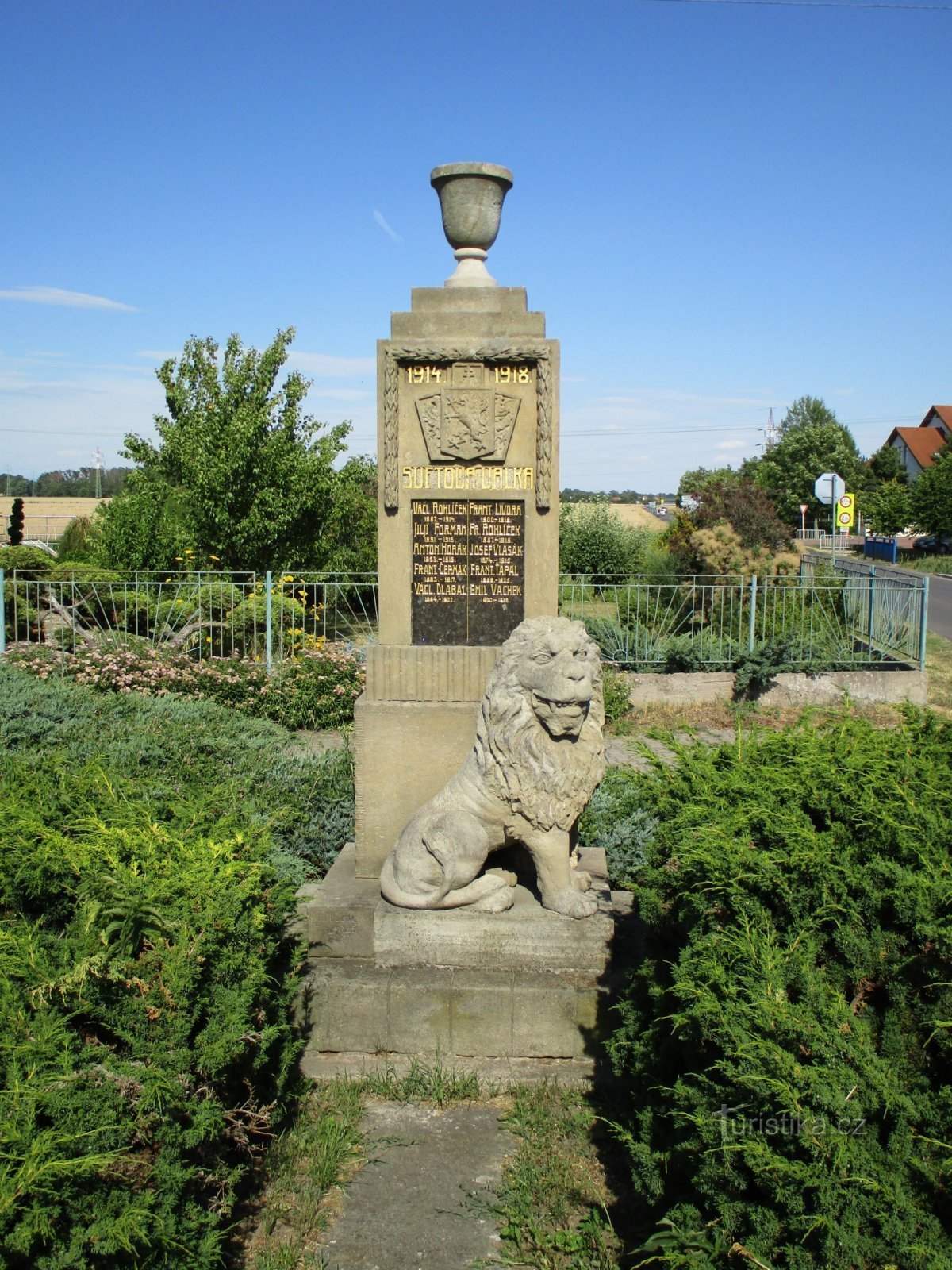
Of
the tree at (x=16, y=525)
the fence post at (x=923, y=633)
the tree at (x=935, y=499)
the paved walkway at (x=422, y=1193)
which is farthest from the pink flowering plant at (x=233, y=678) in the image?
the tree at (x=935, y=499)

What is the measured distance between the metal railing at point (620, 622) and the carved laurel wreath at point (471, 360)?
6690 millimetres

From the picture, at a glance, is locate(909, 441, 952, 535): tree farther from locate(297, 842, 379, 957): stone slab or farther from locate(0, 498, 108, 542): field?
locate(297, 842, 379, 957): stone slab

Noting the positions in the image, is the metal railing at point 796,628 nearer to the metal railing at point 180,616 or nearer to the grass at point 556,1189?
the metal railing at point 180,616

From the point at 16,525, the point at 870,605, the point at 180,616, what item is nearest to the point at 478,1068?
the point at 180,616

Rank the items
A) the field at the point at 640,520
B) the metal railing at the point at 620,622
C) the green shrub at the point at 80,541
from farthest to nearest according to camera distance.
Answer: the field at the point at 640,520 → the green shrub at the point at 80,541 → the metal railing at the point at 620,622

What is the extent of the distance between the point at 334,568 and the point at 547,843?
45.6ft

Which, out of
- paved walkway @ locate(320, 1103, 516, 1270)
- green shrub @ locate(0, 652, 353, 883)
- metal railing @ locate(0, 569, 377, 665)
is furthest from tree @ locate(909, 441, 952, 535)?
paved walkway @ locate(320, 1103, 516, 1270)

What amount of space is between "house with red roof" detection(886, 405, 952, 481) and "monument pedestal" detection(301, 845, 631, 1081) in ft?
207

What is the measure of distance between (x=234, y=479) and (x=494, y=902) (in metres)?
11.3

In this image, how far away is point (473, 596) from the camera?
15.7 feet

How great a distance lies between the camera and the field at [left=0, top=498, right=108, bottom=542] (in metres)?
42.3

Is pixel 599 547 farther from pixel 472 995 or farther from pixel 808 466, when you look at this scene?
pixel 808 466

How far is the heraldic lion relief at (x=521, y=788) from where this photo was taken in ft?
12.6

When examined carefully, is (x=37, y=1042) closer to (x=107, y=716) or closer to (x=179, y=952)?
(x=179, y=952)
